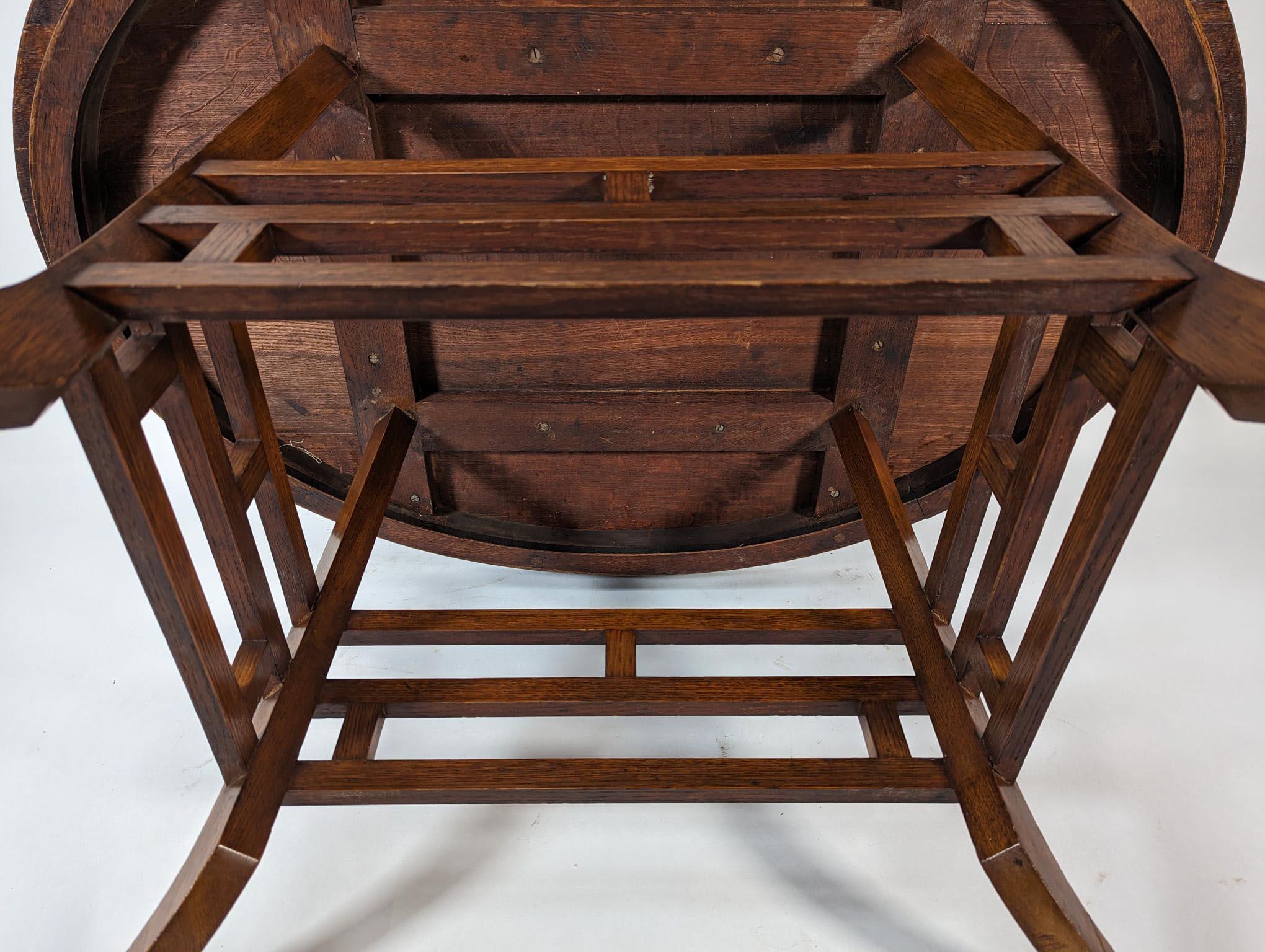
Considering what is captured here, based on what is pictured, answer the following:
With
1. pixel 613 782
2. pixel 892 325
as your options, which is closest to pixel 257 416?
pixel 613 782

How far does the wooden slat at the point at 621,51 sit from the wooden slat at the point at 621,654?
88 cm

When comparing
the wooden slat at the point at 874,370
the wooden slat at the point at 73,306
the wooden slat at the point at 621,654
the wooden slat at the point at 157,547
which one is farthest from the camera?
the wooden slat at the point at 874,370

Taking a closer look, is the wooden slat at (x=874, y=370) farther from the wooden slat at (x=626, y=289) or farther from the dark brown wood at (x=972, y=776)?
the wooden slat at (x=626, y=289)

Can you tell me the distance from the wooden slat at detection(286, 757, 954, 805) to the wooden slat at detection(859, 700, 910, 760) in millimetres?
112

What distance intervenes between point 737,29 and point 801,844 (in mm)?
1280

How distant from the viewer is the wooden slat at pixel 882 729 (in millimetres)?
1470

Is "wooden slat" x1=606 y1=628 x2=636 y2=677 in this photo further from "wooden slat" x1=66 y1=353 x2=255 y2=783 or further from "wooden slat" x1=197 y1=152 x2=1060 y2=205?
"wooden slat" x1=197 y1=152 x2=1060 y2=205

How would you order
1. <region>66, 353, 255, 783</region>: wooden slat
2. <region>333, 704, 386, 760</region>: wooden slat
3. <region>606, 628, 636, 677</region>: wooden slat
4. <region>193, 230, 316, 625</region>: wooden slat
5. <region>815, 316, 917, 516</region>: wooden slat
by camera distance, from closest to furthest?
<region>66, 353, 255, 783</region>: wooden slat, <region>193, 230, 316, 625</region>: wooden slat, <region>333, 704, 386, 760</region>: wooden slat, <region>606, 628, 636, 677</region>: wooden slat, <region>815, 316, 917, 516</region>: wooden slat

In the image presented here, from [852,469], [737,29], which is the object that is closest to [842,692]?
[852,469]

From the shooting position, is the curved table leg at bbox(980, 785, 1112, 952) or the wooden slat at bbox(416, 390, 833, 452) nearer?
the curved table leg at bbox(980, 785, 1112, 952)

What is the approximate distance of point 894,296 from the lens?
0.94 meters

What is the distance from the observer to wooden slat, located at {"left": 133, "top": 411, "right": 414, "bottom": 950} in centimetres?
121

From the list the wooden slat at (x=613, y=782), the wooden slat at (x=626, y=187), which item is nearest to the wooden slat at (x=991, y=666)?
the wooden slat at (x=613, y=782)

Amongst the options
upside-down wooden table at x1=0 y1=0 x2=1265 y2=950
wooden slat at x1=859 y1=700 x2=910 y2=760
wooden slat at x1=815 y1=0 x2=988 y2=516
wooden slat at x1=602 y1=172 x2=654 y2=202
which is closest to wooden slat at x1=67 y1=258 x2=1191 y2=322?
upside-down wooden table at x1=0 y1=0 x2=1265 y2=950
